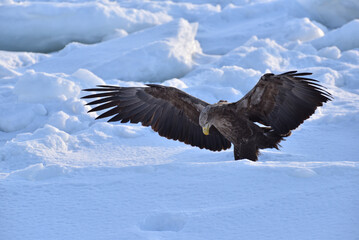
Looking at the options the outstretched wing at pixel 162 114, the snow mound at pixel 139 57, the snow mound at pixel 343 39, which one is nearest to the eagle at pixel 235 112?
the outstretched wing at pixel 162 114

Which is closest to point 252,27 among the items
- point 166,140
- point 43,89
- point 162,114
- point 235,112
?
point 43,89

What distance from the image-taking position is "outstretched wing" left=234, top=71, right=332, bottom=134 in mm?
3953

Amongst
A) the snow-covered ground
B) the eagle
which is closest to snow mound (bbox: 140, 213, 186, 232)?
the snow-covered ground

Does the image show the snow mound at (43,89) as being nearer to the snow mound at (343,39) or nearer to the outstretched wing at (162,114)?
the outstretched wing at (162,114)

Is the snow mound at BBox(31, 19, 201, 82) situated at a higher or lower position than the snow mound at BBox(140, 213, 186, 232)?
higher

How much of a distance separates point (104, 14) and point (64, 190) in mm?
7810

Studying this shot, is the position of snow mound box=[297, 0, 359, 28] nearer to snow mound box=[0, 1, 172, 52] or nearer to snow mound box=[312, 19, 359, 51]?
snow mound box=[312, 19, 359, 51]

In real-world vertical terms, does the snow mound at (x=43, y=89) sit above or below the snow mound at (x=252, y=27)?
below

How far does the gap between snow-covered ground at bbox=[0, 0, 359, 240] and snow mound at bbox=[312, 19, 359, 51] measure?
2cm

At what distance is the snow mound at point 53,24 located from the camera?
33.6 feet

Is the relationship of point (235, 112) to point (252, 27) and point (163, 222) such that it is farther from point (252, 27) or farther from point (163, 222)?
point (252, 27)

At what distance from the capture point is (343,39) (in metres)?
9.09

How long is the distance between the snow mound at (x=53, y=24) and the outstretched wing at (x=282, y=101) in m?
6.89

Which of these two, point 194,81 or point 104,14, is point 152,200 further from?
point 104,14
